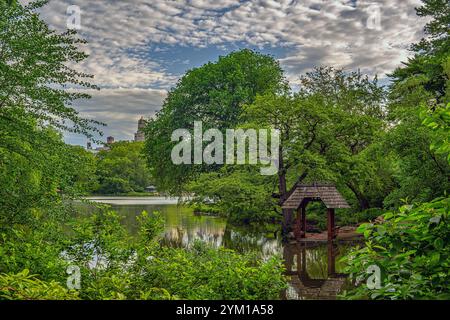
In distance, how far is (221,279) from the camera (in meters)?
3.94

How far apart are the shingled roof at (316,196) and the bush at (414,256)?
13.8m

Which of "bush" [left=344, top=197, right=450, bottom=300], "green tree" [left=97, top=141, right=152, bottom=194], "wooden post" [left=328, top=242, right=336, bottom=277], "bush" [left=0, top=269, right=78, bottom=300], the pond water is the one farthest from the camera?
"green tree" [left=97, top=141, right=152, bottom=194]

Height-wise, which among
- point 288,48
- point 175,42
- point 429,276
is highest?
point 288,48

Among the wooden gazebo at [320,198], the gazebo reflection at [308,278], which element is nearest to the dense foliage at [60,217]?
the gazebo reflection at [308,278]

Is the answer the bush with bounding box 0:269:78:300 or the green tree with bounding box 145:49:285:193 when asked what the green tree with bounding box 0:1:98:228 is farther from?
the green tree with bounding box 145:49:285:193

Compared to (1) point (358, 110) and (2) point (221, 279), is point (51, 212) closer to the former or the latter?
(2) point (221, 279)

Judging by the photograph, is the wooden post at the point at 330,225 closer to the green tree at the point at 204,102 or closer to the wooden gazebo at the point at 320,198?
the wooden gazebo at the point at 320,198

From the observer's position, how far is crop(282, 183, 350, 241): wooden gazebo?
16.1 m

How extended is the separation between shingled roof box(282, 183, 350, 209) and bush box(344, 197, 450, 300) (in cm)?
1379

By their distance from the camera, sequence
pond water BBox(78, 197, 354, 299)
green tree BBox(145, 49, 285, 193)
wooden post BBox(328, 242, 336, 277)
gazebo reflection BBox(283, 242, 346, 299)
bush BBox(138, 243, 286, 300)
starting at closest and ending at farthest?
bush BBox(138, 243, 286, 300) → gazebo reflection BBox(283, 242, 346, 299) → pond water BBox(78, 197, 354, 299) → wooden post BBox(328, 242, 336, 277) → green tree BBox(145, 49, 285, 193)

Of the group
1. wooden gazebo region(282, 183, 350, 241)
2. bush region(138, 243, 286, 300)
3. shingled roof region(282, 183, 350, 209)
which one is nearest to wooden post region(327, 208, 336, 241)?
wooden gazebo region(282, 183, 350, 241)

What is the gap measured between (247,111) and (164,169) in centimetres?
904

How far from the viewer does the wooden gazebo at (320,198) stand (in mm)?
16125

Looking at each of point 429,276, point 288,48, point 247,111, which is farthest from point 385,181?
point 429,276
